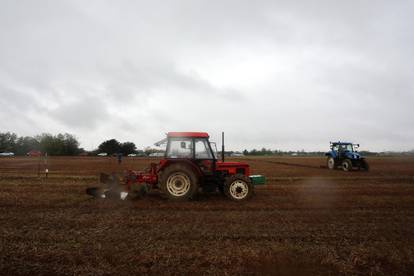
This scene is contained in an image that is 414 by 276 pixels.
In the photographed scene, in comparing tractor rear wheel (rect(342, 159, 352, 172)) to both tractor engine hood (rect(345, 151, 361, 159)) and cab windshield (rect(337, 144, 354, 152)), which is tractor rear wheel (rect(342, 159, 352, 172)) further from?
cab windshield (rect(337, 144, 354, 152))

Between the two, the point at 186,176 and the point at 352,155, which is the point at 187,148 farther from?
the point at 352,155

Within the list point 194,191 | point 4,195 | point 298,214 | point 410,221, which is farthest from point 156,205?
point 410,221

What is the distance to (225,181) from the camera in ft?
28.1

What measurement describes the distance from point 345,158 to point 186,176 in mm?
16646

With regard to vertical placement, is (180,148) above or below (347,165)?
above

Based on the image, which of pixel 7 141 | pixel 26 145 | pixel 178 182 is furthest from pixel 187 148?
pixel 7 141

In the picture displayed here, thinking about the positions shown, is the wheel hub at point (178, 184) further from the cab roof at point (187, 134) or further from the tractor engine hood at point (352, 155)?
the tractor engine hood at point (352, 155)

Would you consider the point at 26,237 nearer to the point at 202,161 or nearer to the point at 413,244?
the point at 202,161

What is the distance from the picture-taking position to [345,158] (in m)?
21.0

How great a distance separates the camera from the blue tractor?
20.5 metres

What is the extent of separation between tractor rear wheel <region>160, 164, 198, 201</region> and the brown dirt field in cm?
34

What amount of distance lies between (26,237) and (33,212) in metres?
2.10

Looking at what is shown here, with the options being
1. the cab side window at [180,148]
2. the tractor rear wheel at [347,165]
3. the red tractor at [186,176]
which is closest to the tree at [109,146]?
the tractor rear wheel at [347,165]

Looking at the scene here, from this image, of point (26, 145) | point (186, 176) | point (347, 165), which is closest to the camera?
point (186, 176)
